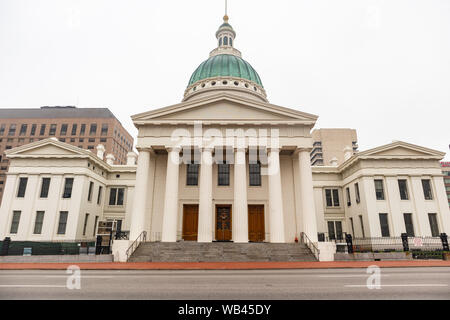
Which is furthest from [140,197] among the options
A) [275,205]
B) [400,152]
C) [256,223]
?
[400,152]

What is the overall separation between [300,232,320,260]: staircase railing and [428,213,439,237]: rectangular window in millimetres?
17362

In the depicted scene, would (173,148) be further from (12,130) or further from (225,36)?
(12,130)

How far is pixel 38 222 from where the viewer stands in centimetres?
3061

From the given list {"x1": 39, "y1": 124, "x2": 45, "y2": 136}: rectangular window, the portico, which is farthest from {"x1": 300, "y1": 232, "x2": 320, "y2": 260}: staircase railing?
{"x1": 39, "y1": 124, "x2": 45, "y2": 136}: rectangular window

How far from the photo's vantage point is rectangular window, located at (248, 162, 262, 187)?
2616 cm

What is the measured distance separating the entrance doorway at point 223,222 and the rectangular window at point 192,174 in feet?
11.2

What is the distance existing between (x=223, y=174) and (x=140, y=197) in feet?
27.5

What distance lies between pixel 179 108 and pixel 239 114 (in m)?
5.53

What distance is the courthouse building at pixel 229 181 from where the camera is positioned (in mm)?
22484

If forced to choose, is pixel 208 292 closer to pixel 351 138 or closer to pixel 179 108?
pixel 179 108

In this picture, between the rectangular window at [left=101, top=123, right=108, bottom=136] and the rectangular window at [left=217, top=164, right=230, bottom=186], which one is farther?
the rectangular window at [left=101, top=123, right=108, bottom=136]

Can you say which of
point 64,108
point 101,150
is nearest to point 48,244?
point 101,150

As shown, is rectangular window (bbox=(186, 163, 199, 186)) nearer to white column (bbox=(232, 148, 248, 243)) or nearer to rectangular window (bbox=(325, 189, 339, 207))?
white column (bbox=(232, 148, 248, 243))

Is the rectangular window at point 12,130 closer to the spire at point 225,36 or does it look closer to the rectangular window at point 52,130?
the rectangular window at point 52,130
